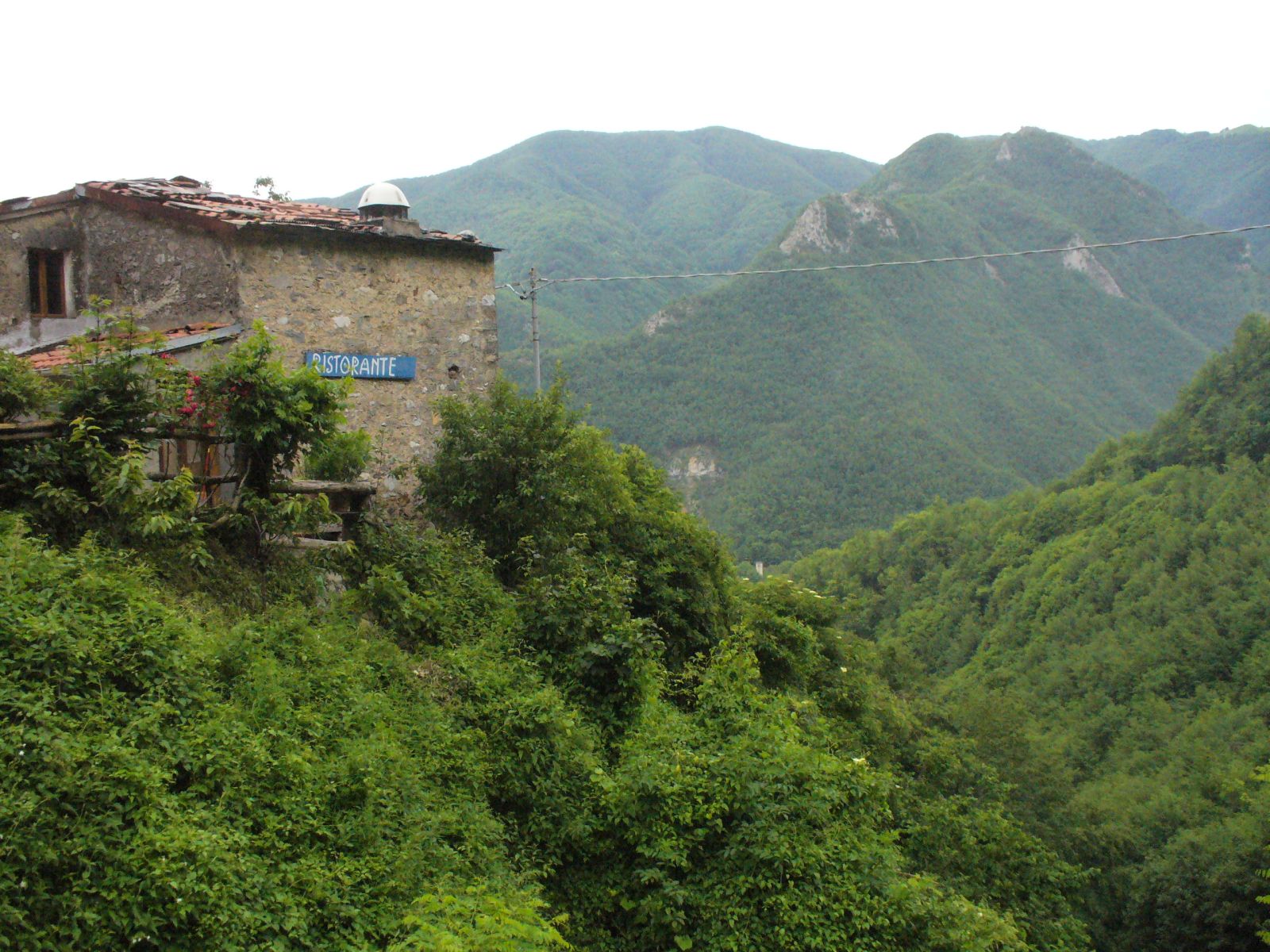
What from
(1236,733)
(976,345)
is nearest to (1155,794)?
(1236,733)

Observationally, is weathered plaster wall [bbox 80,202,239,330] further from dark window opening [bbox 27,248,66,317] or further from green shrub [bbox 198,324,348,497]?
green shrub [bbox 198,324,348,497]

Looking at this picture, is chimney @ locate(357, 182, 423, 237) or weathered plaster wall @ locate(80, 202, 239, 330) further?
chimney @ locate(357, 182, 423, 237)

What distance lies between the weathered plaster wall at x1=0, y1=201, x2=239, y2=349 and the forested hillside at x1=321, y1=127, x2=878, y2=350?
67.6m

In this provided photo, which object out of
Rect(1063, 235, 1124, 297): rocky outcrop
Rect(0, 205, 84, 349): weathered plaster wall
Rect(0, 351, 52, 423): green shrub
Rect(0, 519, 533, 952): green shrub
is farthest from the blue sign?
Rect(1063, 235, 1124, 297): rocky outcrop

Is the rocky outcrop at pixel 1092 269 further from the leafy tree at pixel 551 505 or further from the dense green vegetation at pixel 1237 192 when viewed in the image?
the leafy tree at pixel 551 505

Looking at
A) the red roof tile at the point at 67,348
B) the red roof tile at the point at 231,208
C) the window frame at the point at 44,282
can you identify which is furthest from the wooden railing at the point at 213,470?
the window frame at the point at 44,282

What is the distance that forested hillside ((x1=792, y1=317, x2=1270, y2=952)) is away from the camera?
100 feet

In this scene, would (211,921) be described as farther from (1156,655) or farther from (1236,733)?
(1156,655)

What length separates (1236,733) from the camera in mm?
42344

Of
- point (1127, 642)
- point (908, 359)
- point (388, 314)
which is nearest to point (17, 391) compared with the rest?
point (388, 314)

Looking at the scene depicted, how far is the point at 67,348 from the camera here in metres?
10.5

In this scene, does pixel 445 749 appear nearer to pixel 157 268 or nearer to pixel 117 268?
pixel 157 268

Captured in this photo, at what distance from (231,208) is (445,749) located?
680cm

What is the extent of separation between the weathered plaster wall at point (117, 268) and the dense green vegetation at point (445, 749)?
2894 mm
